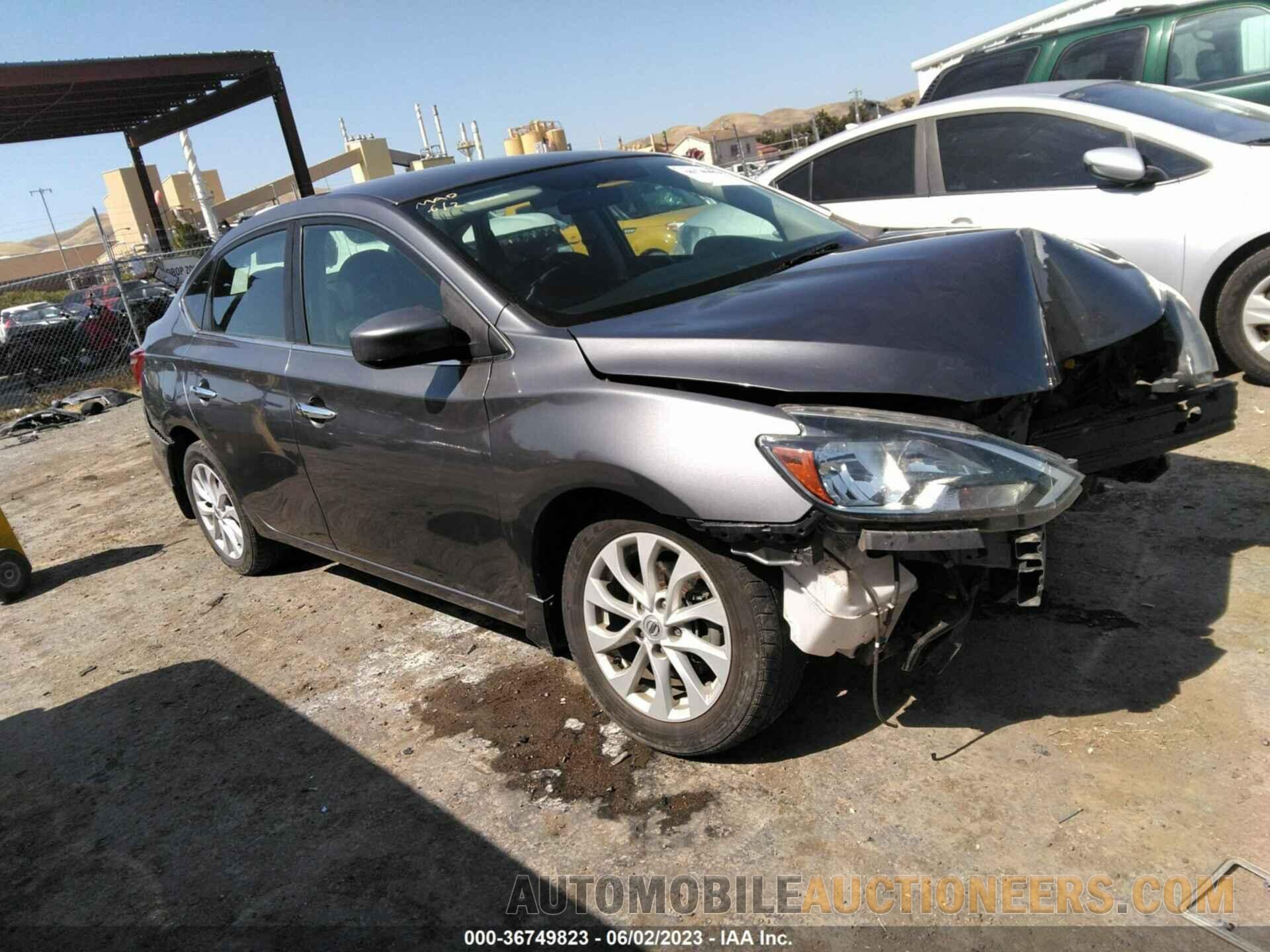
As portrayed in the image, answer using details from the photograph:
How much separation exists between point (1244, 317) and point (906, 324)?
3407mm

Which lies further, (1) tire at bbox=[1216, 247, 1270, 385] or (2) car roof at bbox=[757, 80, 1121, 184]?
(2) car roof at bbox=[757, 80, 1121, 184]

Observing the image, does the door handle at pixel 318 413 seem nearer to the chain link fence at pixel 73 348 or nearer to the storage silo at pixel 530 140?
the chain link fence at pixel 73 348

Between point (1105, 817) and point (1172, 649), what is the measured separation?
87 centimetres

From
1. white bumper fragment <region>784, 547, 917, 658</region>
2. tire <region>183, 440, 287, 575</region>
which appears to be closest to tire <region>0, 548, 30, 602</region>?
tire <region>183, 440, 287, 575</region>

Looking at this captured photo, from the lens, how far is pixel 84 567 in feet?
20.0

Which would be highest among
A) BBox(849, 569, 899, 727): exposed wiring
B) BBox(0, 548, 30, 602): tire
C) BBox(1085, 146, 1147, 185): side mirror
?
BBox(1085, 146, 1147, 185): side mirror

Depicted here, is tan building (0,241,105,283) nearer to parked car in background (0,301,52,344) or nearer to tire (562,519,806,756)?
parked car in background (0,301,52,344)

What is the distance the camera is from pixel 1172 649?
9.99 ft

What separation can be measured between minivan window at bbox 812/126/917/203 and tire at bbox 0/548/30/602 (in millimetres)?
5393

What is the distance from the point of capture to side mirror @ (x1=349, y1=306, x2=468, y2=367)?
2.93 metres

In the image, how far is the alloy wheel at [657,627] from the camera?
269cm

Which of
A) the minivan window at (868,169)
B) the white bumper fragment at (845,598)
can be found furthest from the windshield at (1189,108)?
the white bumper fragment at (845,598)

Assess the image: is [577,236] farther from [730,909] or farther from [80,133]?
[80,133]

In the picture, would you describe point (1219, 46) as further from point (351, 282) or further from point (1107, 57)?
point (351, 282)
